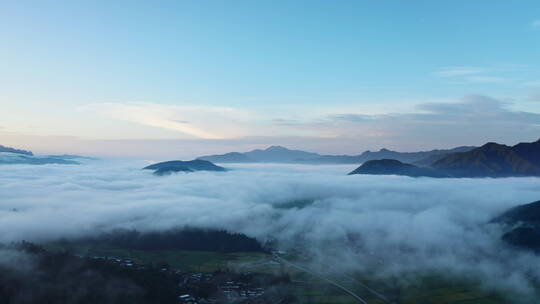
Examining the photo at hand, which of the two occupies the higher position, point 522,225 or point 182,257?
point 522,225

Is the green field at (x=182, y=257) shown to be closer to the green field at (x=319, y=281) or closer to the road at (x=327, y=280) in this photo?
the green field at (x=319, y=281)

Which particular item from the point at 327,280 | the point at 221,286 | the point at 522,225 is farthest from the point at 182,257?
the point at 522,225

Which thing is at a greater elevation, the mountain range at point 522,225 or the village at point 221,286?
the mountain range at point 522,225

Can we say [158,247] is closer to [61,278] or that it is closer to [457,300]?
[61,278]

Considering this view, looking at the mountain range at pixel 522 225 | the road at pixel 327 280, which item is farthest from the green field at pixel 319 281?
the mountain range at pixel 522 225

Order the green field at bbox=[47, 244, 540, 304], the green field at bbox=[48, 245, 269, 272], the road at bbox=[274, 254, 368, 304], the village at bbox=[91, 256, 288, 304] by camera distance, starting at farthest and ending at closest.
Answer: the green field at bbox=[48, 245, 269, 272] < the green field at bbox=[47, 244, 540, 304] < the road at bbox=[274, 254, 368, 304] < the village at bbox=[91, 256, 288, 304]

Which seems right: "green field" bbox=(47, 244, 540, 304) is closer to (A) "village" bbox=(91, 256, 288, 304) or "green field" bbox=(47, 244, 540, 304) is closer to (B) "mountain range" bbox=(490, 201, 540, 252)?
(A) "village" bbox=(91, 256, 288, 304)

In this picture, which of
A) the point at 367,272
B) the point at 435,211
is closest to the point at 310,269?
the point at 367,272

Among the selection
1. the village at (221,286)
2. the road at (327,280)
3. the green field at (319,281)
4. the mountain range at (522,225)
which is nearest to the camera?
the village at (221,286)

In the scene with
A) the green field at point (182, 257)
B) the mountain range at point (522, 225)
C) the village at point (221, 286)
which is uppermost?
the mountain range at point (522, 225)

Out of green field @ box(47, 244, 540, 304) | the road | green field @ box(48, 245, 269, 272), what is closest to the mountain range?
green field @ box(47, 244, 540, 304)

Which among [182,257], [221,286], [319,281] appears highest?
[221,286]

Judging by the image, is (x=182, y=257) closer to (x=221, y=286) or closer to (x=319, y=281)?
(x=221, y=286)
